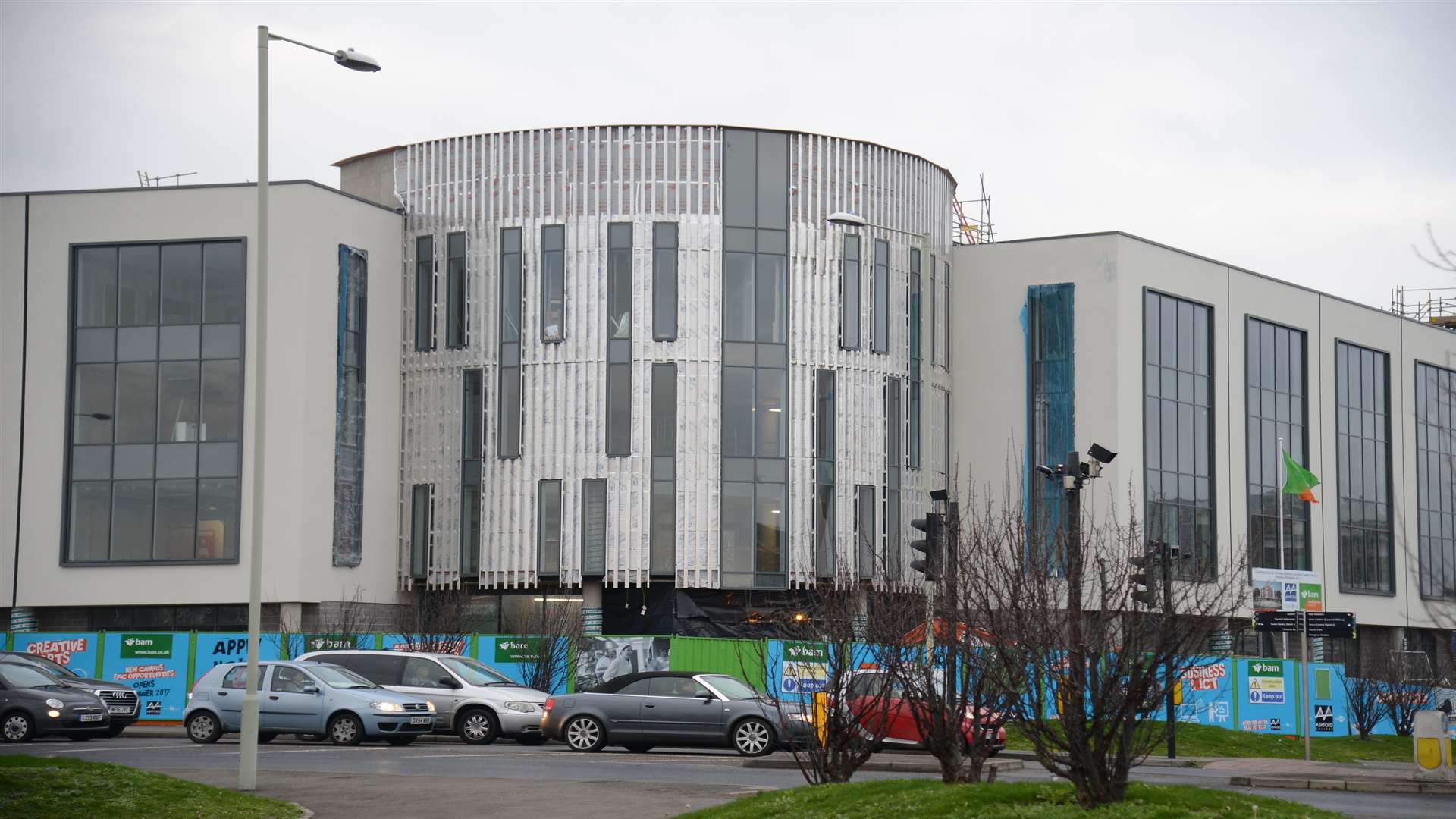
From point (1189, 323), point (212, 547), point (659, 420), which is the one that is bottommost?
point (212, 547)

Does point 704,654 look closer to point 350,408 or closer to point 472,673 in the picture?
point 472,673

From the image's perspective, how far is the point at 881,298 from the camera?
159 ft

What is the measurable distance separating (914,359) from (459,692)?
23.0 metres

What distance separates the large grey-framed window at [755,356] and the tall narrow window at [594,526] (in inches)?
125

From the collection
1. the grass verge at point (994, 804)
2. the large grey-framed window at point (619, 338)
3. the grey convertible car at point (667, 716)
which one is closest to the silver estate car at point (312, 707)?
the grey convertible car at point (667, 716)

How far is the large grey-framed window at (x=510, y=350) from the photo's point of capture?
4712 centimetres

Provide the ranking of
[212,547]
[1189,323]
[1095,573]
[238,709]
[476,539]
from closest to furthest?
[1095,573], [238,709], [212,547], [476,539], [1189,323]

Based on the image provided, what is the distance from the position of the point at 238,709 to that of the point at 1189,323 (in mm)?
33084

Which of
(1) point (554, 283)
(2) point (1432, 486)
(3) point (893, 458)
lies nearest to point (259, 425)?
(1) point (554, 283)

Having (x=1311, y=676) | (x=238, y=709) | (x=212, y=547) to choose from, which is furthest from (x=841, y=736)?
(x=212, y=547)

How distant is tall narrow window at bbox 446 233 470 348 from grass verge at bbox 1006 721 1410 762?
20553 mm

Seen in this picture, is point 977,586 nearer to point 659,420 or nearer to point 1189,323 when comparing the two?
point 659,420

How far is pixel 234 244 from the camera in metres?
45.2

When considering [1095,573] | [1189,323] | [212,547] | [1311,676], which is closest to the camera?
[1095,573]
